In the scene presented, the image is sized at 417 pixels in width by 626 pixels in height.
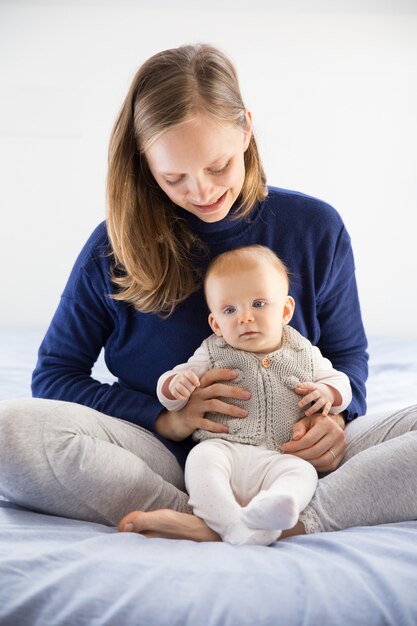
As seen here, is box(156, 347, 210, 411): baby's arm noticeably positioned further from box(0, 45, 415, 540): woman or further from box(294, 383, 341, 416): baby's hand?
box(294, 383, 341, 416): baby's hand

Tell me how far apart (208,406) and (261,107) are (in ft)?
7.92

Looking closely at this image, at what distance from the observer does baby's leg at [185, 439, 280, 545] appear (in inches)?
45.0

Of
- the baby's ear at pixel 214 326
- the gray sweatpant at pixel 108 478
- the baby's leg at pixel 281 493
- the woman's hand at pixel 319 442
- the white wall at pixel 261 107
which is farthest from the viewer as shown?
the white wall at pixel 261 107

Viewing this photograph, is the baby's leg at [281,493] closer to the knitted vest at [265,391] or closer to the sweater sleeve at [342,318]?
the knitted vest at [265,391]

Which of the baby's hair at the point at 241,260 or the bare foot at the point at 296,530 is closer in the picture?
the bare foot at the point at 296,530

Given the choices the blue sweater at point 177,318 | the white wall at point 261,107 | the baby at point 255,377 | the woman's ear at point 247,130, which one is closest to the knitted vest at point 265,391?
the baby at point 255,377

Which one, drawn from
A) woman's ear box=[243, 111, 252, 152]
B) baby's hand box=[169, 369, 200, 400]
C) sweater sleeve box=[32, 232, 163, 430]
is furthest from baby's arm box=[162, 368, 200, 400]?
woman's ear box=[243, 111, 252, 152]

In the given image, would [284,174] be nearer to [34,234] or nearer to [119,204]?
[34,234]

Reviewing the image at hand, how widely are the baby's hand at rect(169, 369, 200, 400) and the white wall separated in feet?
7.57

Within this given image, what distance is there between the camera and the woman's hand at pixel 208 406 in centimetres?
136

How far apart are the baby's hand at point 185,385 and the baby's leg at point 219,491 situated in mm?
90

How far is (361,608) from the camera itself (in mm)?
966

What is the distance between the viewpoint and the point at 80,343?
1.58 metres

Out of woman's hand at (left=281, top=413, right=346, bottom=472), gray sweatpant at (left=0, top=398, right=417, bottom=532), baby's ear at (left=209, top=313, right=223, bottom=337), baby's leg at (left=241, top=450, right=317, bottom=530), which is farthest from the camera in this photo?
baby's ear at (left=209, top=313, right=223, bottom=337)
